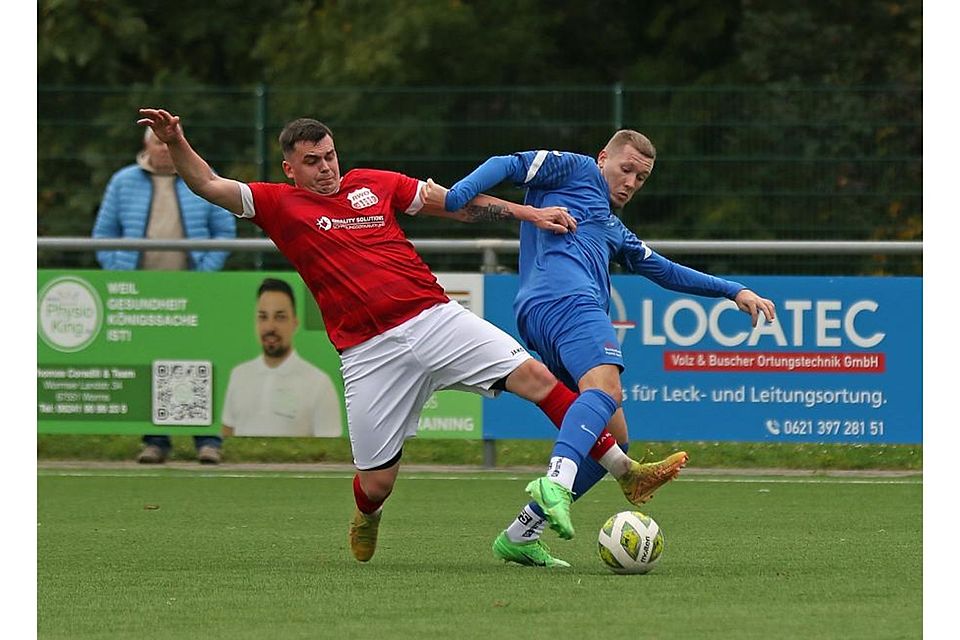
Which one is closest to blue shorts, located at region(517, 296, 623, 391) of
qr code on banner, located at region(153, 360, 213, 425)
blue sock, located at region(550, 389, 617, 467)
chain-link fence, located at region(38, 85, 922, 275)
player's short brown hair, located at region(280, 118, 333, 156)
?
blue sock, located at region(550, 389, 617, 467)

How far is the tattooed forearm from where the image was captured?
8080mm

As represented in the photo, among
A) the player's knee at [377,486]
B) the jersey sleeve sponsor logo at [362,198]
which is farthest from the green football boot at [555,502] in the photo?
the jersey sleeve sponsor logo at [362,198]

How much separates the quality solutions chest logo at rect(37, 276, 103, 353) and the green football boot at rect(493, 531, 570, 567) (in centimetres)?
559

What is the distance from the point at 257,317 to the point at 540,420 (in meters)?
1.99

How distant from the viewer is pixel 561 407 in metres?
7.90

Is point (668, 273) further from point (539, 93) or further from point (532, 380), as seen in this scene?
point (539, 93)

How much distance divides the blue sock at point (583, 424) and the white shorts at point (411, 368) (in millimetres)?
381

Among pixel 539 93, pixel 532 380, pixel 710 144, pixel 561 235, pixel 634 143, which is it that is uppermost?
pixel 539 93

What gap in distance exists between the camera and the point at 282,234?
320 inches

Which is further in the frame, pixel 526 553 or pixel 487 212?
pixel 487 212

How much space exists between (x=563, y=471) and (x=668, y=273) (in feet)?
4.89

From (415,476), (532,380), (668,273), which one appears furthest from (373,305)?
(415,476)

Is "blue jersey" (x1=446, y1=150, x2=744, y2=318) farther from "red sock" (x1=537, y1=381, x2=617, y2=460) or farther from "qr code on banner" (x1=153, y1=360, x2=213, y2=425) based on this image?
"qr code on banner" (x1=153, y1=360, x2=213, y2=425)
